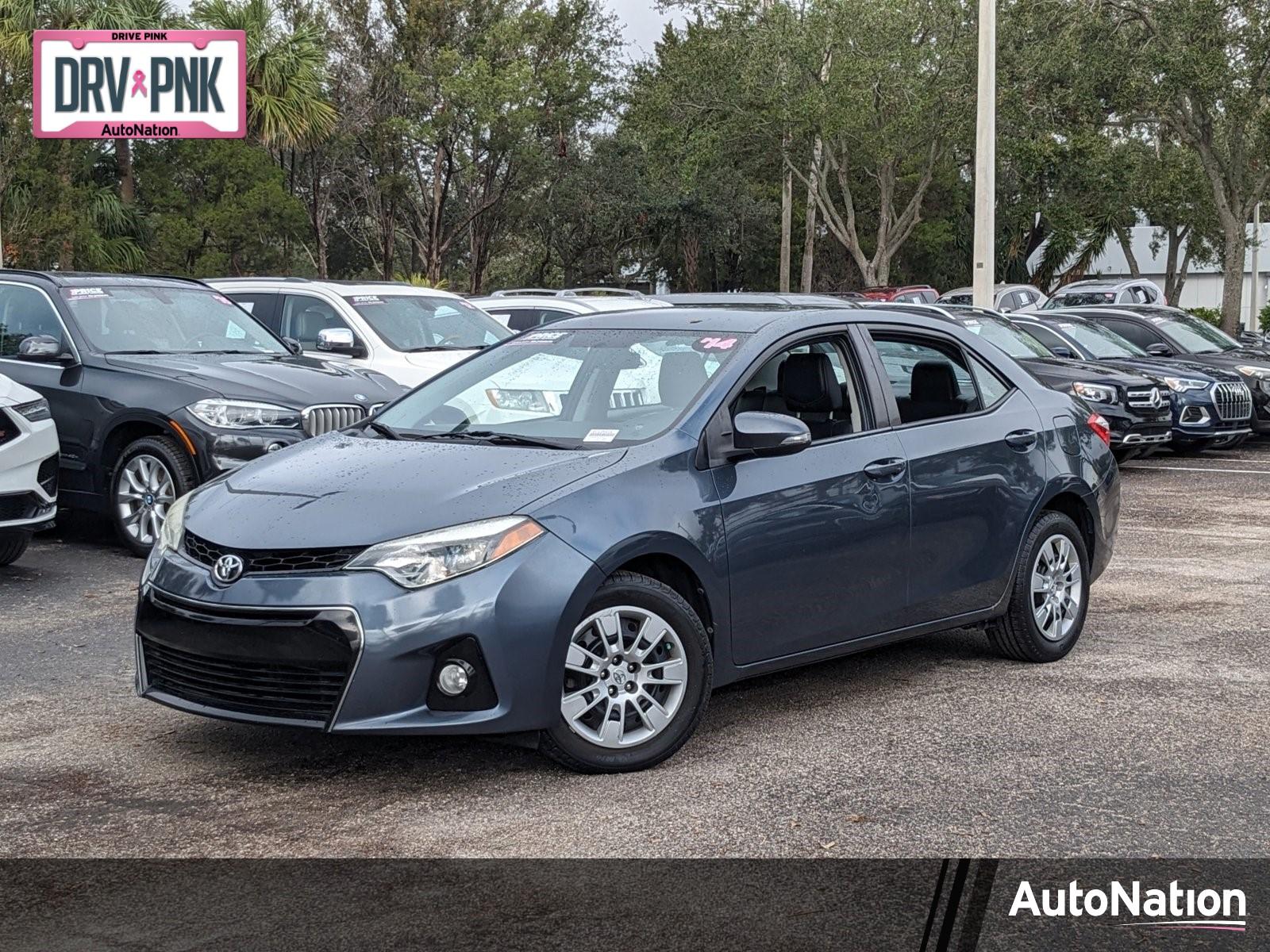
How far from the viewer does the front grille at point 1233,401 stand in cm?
1684

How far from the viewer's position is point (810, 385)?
21.1ft

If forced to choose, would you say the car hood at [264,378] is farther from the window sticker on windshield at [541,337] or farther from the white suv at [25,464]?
the window sticker on windshield at [541,337]

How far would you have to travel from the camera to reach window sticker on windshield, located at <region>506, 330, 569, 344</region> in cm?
669

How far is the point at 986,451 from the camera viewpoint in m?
6.82

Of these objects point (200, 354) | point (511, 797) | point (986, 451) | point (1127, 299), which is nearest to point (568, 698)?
point (511, 797)

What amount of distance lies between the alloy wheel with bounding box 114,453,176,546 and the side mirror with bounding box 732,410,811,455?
4.91 metres

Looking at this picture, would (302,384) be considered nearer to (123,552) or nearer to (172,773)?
(123,552)

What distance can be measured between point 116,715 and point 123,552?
4.21 m

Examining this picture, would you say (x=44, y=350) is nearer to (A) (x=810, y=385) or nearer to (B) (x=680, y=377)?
(B) (x=680, y=377)

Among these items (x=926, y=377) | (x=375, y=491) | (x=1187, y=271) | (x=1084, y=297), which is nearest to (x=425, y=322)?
(x=926, y=377)

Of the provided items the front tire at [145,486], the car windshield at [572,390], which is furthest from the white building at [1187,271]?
the car windshield at [572,390]

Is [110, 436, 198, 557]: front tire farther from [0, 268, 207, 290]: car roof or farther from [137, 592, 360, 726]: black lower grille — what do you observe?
[137, 592, 360, 726]: black lower grille

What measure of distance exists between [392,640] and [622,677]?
0.81 metres

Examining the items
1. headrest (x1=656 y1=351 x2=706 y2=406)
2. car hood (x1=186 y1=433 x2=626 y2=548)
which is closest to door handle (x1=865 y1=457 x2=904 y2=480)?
headrest (x1=656 y1=351 x2=706 y2=406)
